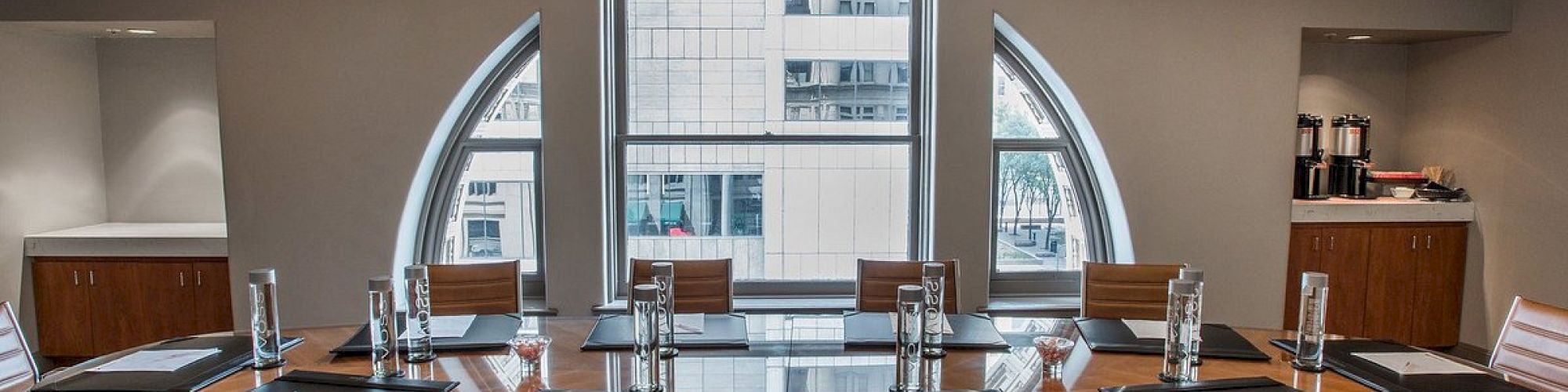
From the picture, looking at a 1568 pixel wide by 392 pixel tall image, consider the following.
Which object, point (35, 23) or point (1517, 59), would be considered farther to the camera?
point (1517, 59)

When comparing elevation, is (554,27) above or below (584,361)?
above

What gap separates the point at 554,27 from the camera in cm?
433

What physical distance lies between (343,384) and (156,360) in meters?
0.65

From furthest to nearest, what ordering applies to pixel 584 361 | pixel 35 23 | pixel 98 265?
pixel 98 265 < pixel 35 23 < pixel 584 361

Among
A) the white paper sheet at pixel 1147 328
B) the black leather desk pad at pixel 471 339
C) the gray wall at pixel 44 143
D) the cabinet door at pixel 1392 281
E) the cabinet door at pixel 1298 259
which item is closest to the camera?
the black leather desk pad at pixel 471 339

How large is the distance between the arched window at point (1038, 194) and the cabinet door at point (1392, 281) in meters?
1.44

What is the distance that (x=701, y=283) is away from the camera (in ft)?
12.2

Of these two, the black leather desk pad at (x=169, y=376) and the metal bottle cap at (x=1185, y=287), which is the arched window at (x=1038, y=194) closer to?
the metal bottle cap at (x=1185, y=287)

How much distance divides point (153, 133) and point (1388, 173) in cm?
690

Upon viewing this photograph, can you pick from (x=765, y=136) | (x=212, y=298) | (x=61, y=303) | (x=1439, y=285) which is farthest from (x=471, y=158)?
(x=1439, y=285)

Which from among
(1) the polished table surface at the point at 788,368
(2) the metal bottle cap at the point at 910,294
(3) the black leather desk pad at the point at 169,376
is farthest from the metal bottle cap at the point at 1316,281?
(3) the black leather desk pad at the point at 169,376

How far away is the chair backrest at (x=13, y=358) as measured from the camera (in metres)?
2.66

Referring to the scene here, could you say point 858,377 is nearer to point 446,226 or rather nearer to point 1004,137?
point 1004,137

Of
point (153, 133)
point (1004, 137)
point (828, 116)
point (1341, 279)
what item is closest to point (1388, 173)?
point (1341, 279)
